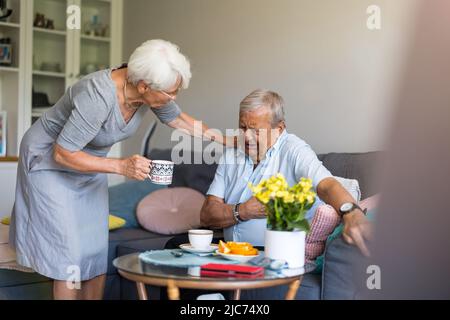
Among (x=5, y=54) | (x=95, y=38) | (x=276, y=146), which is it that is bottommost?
(x=276, y=146)

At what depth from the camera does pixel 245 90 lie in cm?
350

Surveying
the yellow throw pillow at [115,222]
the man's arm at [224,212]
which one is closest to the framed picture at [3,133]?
the yellow throw pillow at [115,222]

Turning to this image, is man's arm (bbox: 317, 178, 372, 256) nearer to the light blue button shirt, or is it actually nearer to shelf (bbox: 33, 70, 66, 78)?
the light blue button shirt

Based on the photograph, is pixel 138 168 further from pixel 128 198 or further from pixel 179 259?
pixel 128 198

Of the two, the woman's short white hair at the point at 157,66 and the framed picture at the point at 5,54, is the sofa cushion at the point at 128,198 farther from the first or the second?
the framed picture at the point at 5,54

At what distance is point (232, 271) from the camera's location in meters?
1.49

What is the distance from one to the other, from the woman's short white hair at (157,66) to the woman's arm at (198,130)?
20.0 inches

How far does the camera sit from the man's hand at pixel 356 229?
5.42 feet

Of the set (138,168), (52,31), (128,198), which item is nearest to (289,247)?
(138,168)

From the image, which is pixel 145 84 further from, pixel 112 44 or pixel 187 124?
pixel 112 44

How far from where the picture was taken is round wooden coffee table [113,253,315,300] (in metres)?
1.42

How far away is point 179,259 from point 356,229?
0.51 meters

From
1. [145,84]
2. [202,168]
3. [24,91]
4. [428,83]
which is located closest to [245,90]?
[202,168]

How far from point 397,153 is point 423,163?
0.04m
